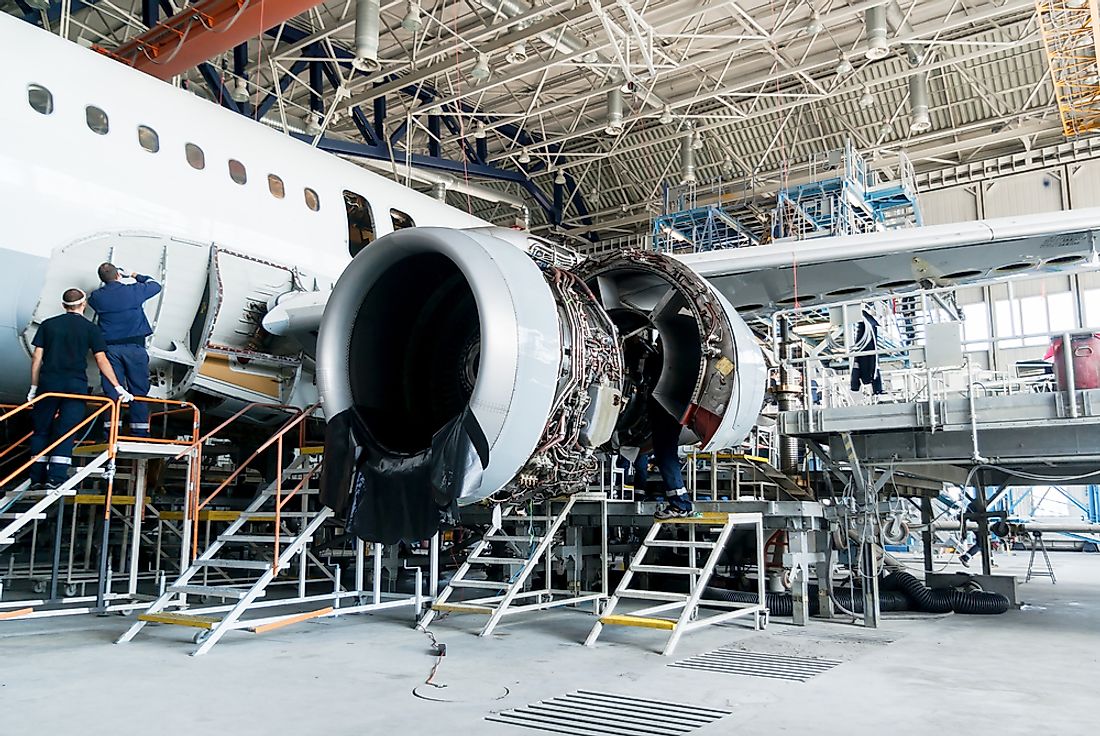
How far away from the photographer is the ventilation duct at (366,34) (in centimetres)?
1558

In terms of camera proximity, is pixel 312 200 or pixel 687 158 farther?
pixel 687 158

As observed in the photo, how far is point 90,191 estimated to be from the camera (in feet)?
23.9

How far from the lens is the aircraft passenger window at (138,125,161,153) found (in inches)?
308

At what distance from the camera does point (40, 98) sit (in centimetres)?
706

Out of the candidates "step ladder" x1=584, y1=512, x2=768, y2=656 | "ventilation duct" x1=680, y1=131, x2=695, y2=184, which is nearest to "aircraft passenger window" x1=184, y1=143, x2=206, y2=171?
"step ladder" x1=584, y1=512, x2=768, y2=656

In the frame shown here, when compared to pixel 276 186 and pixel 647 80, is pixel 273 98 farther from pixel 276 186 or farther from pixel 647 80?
pixel 276 186

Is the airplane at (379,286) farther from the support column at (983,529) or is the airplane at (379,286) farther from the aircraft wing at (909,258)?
the support column at (983,529)

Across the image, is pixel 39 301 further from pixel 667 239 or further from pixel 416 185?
pixel 416 185

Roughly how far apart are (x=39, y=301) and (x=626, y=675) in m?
5.34

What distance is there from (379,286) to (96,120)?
3.87 metres

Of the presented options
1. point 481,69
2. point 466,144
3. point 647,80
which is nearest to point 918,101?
point 647,80

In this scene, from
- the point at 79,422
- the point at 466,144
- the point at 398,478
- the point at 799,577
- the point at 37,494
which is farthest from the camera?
the point at 466,144

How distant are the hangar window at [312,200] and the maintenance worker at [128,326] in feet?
7.68

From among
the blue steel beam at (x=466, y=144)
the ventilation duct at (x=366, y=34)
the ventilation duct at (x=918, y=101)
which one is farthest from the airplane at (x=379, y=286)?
the ventilation duct at (x=918, y=101)
